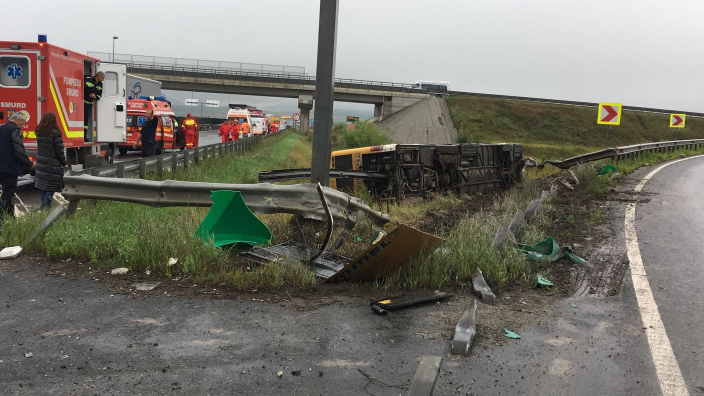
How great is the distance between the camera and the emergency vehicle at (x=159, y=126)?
26.0 m

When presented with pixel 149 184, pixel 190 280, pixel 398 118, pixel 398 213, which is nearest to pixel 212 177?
pixel 398 213

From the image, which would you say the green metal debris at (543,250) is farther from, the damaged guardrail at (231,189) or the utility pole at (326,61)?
the utility pole at (326,61)

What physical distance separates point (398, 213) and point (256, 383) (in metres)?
8.43

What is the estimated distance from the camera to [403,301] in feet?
16.1

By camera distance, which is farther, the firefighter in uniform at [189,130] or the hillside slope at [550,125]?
the hillside slope at [550,125]

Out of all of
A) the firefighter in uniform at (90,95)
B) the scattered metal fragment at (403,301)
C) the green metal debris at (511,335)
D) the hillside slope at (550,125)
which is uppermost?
the hillside slope at (550,125)

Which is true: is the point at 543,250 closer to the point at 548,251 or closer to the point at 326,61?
the point at 548,251

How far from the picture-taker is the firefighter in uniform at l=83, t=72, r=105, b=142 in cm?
1588

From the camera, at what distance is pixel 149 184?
6.82 meters

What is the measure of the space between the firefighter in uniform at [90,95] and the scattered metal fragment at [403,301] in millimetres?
13237

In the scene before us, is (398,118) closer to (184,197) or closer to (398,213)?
(398,213)

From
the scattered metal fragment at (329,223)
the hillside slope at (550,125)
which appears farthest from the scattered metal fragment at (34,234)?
the hillside slope at (550,125)

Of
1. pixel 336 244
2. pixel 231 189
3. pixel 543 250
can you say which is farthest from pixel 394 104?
pixel 231 189

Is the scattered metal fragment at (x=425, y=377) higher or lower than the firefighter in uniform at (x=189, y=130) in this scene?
lower
